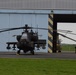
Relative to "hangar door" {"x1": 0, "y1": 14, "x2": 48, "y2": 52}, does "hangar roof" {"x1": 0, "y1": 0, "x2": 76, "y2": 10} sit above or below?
above

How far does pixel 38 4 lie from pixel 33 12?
1139 millimetres

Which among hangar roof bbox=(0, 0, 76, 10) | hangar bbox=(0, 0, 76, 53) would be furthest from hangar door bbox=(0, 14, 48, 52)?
hangar roof bbox=(0, 0, 76, 10)

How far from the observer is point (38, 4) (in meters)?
40.8

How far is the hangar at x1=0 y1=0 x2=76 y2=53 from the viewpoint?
134 ft

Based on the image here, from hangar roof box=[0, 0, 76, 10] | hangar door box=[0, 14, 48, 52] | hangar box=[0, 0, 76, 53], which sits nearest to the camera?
hangar roof box=[0, 0, 76, 10]

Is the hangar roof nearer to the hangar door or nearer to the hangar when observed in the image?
the hangar

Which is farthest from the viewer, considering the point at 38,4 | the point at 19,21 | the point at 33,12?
the point at 19,21

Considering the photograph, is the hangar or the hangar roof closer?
the hangar roof

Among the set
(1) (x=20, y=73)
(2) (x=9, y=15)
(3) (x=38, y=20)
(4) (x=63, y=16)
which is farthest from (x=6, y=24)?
(1) (x=20, y=73)

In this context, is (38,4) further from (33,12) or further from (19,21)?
(19,21)

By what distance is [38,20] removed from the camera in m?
41.8

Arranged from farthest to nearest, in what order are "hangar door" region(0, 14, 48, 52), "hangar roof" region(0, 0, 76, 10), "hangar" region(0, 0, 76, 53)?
"hangar door" region(0, 14, 48, 52)
"hangar" region(0, 0, 76, 53)
"hangar roof" region(0, 0, 76, 10)

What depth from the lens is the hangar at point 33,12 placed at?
40781mm

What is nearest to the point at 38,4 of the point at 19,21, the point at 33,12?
the point at 33,12
